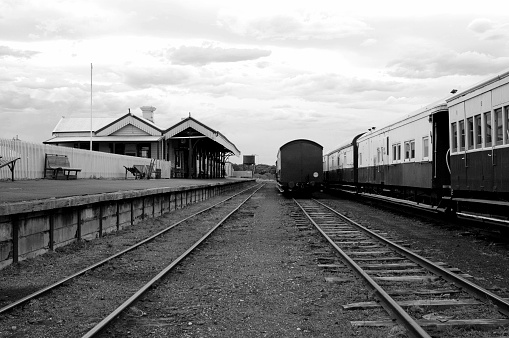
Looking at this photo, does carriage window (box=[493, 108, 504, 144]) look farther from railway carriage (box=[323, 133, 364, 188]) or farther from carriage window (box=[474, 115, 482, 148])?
railway carriage (box=[323, 133, 364, 188])

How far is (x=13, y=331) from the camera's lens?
16.2 feet

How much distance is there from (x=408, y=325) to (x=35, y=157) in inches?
741

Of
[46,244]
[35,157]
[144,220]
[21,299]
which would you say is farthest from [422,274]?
[35,157]

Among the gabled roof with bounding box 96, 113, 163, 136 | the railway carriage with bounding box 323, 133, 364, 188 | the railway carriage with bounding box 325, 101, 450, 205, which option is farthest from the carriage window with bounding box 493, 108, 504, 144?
the gabled roof with bounding box 96, 113, 163, 136

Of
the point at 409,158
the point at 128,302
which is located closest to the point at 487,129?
the point at 409,158

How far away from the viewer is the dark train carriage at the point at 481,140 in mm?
9609

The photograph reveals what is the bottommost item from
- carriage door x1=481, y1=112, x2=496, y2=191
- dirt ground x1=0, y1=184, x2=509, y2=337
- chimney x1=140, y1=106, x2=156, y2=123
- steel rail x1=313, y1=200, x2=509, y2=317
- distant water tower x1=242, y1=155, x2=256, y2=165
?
dirt ground x1=0, y1=184, x2=509, y2=337

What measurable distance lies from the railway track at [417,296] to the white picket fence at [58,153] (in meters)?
13.5

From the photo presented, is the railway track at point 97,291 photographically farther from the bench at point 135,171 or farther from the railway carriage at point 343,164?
the bench at point 135,171

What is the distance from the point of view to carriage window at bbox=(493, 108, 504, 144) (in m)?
9.72

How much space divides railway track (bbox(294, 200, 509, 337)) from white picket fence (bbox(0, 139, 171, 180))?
13508mm

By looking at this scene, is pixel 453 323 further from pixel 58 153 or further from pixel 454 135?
pixel 58 153

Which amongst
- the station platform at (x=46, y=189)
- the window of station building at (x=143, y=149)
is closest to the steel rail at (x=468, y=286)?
the station platform at (x=46, y=189)

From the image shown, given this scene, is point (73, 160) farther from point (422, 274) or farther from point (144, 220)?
point (422, 274)
